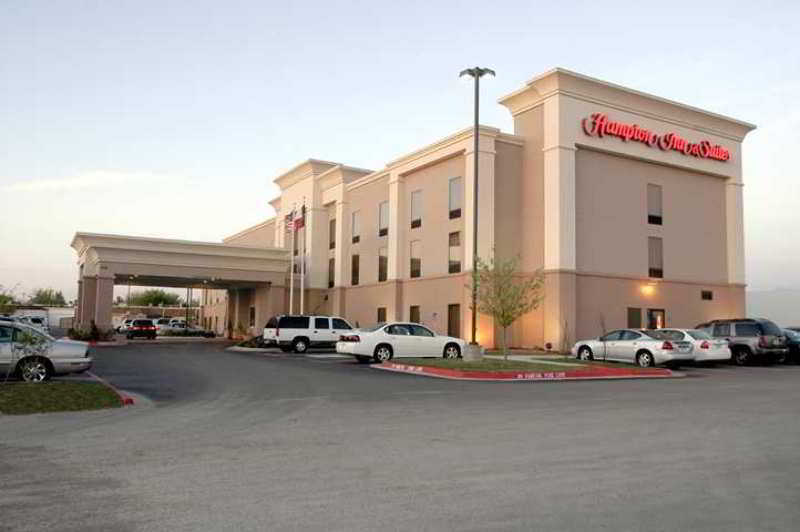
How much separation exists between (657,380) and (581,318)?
15142 millimetres

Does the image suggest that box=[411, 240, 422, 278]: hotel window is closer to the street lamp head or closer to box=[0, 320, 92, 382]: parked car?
the street lamp head

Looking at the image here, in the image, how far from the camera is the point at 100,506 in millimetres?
6418

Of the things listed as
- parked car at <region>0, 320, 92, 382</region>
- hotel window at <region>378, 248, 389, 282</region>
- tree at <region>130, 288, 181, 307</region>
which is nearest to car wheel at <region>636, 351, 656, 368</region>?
parked car at <region>0, 320, 92, 382</region>

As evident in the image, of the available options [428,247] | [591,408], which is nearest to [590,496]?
[591,408]

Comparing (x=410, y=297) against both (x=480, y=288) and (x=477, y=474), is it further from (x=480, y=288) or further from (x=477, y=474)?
(x=477, y=474)

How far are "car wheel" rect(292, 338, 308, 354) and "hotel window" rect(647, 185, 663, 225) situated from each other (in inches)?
780

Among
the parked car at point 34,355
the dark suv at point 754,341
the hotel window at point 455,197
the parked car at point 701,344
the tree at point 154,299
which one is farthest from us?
the tree at point 154,299

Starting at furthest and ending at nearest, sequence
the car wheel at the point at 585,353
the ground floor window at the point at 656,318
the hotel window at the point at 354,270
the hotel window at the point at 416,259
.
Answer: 1. the hotel window at the point at 354,270
2. the hotel window at the point at 416,259
3. the ground floor window at the point at 656,318
4. the car wheel at the point at 585,353

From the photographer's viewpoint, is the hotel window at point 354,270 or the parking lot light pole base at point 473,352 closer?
the parking lot light pole base at point 473,352

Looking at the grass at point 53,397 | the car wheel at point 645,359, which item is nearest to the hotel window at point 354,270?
the car wheel at point 645,359

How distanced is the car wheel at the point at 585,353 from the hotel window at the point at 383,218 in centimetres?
1926

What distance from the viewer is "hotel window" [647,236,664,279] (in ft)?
131

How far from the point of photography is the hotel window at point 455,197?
39.1 m

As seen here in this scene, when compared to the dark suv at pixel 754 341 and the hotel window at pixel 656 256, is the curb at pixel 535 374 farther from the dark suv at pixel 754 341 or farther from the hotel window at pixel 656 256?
the hotel window at pixel 656 256
